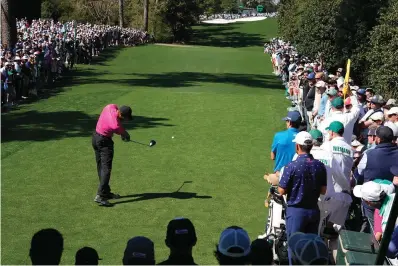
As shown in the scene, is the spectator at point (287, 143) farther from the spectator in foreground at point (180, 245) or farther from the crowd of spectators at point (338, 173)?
the spectator in foreground at point (180, 245)

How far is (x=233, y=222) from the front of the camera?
9328 millimetres

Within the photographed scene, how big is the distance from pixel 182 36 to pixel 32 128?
190 feet

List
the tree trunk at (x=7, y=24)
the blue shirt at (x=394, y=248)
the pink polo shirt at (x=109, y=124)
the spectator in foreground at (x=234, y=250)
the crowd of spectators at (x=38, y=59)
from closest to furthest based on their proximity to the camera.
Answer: the spectator in foreground at (x=234, y=250), the blue shirt at (x=394, y=248), the pink polo shirt at (x=109, y=124), the crowd of spectators at (x=38, y=59), the tree trunk at (x=7, y=24)

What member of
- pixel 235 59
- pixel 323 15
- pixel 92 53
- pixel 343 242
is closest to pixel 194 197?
pixel 343 242

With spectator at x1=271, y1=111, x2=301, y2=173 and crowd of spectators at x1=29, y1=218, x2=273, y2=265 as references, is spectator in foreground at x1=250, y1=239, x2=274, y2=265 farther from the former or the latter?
spectator at x1=271, y1=111, x2=301, y2=173

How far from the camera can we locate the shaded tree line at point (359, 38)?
18.9 m

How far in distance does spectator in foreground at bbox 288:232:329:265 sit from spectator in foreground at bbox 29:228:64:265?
1.71m

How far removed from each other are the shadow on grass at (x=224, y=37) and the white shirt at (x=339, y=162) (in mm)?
63590

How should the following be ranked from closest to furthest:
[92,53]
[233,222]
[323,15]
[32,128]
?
[233,222] < [32,128] < [323,15] < [92,53]

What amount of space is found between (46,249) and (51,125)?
1305 centimetres

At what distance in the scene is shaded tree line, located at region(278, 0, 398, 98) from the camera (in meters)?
18.9

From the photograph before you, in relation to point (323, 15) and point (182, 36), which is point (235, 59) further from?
point (182, 36)

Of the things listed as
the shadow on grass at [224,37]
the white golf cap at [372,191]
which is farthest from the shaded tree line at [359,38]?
the shadow on grass at [224,37]

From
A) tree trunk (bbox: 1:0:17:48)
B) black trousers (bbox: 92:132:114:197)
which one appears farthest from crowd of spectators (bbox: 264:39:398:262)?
tree trunk (bbox: 1:0:17:48)
